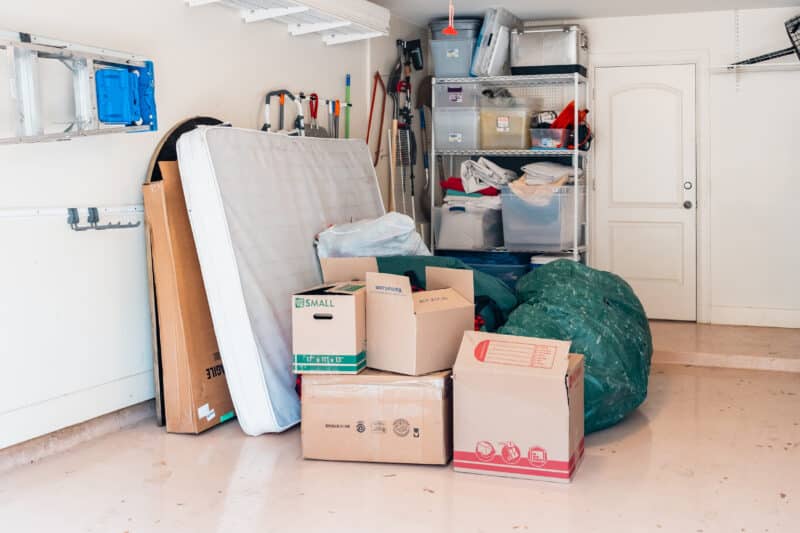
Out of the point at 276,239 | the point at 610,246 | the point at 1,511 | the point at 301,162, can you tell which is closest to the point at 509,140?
the point at 610,246

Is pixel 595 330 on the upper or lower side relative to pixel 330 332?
lower

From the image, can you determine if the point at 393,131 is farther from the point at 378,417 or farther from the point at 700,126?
the point at 378,417

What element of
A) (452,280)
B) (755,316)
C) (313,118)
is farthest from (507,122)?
(452,280)

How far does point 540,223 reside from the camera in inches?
228

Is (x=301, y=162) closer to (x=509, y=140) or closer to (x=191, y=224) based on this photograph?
(x=191, y=224)

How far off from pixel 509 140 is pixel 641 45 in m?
1.24

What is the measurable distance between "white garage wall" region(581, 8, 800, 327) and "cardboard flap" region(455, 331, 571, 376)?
3386mm

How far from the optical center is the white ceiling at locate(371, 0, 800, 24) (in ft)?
18.6

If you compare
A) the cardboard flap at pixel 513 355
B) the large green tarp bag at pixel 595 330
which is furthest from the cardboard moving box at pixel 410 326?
the large green tarp bag at pixel 595 330

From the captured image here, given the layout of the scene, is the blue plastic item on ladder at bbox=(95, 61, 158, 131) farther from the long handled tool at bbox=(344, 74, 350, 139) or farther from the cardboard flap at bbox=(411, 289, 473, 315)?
the long handled tool at bbox=(344, 74, 350, 139)

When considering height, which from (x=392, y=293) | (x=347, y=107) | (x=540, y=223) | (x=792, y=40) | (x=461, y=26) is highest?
(x=461, y=26)

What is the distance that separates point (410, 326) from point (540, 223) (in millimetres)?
2597

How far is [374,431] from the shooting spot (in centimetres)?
340

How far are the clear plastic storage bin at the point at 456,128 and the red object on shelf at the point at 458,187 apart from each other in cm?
23
